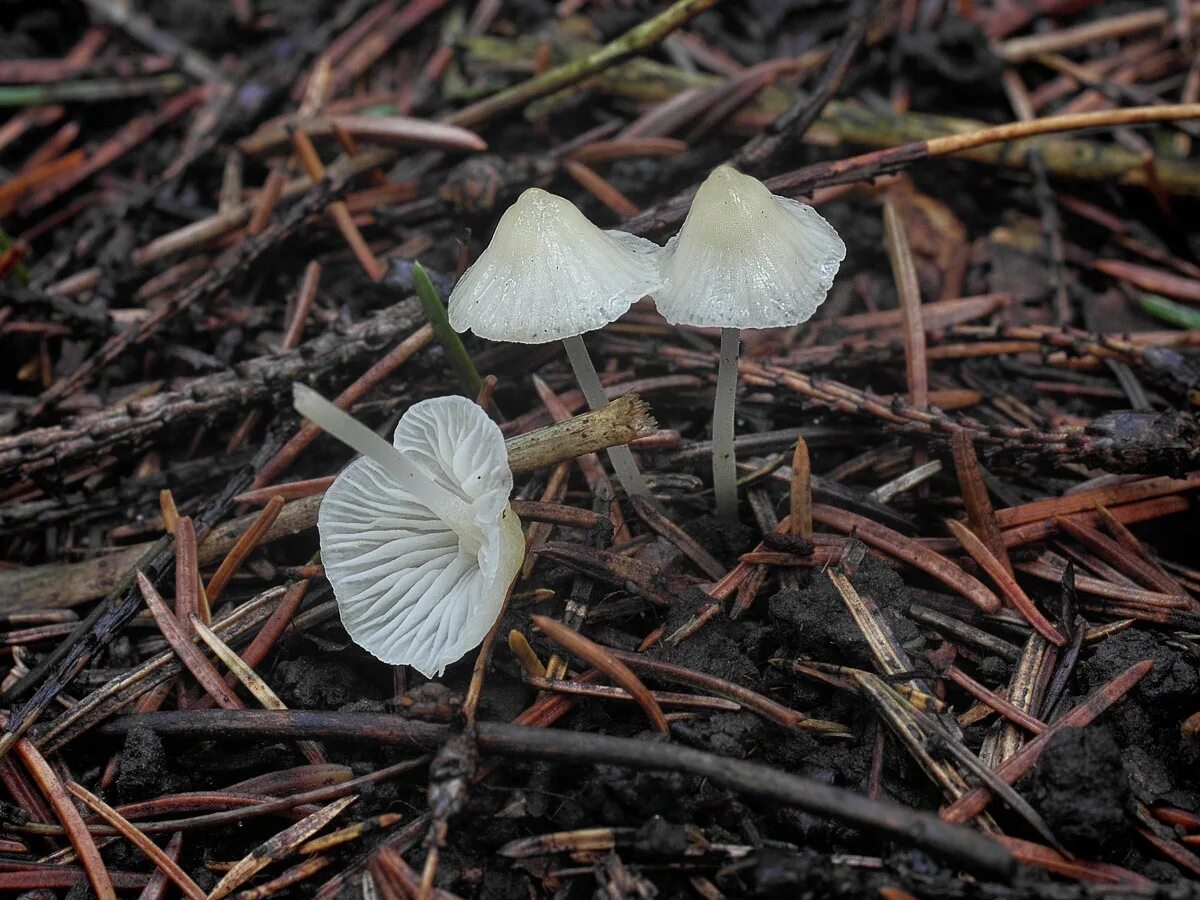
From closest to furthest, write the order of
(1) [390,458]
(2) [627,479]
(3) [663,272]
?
(1) [390,458] → (3) [663,272] → (2) [627,479]

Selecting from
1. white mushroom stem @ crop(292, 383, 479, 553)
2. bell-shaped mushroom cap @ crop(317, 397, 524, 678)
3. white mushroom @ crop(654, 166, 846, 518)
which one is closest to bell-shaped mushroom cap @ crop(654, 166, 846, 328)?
white mushroom @ crop(654, 166, 846, 518)

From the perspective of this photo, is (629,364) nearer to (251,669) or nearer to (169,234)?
(251,669)

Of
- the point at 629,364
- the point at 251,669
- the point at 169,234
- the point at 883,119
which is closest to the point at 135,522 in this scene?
the point at 251,669

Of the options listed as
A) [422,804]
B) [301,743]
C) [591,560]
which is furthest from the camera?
[591,560]

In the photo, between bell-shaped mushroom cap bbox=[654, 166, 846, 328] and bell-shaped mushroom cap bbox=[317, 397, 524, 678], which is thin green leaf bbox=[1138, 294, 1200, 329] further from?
bell-shaped mushroom cap bbox=[317, 397, 524, 678]

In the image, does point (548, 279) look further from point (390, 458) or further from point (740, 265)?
point (390, 458)

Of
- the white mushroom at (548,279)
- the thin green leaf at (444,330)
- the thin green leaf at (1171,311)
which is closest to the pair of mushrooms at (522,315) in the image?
the white mushroom at (548,279)

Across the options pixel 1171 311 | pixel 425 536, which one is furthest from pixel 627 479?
pixel 1171 311

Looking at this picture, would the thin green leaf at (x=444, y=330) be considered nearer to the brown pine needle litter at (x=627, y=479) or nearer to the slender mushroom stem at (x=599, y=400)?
the brown pine needle litter at (x=627, y=479)
